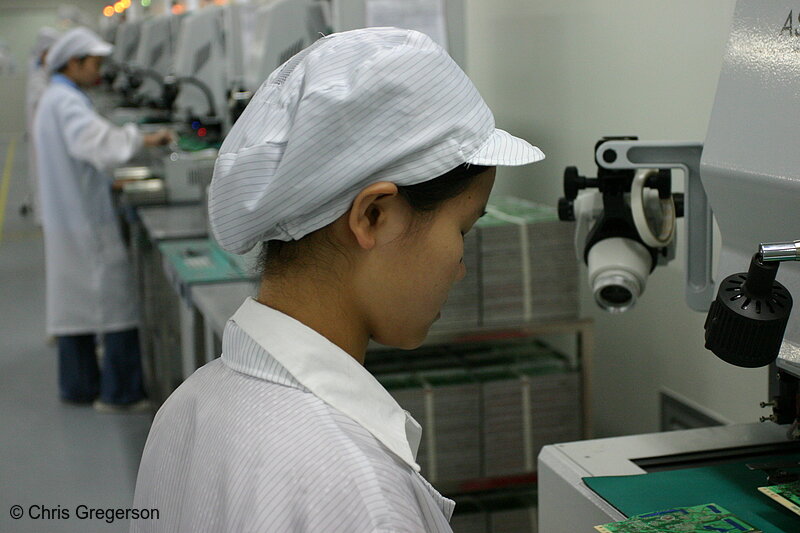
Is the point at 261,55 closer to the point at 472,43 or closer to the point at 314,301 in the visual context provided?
the point at 472,43

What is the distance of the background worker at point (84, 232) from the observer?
12.2 ft

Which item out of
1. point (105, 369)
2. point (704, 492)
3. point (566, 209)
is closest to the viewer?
point (704, 492)

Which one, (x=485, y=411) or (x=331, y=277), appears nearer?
(x=331, y=277)

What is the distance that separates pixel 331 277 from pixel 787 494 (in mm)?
617

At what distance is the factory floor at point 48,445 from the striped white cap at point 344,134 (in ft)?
5.22

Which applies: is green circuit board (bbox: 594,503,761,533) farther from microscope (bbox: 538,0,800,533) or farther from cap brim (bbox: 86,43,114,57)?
cap brim (bbox: 86,43,114,57)

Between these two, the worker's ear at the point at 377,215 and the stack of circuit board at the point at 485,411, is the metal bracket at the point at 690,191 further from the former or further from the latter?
the stack of circuit board at the point at 485,411

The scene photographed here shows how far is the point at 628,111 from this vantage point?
219 centimetres

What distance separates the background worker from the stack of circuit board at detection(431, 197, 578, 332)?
2.03m

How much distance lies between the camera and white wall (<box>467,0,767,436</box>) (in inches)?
75.0

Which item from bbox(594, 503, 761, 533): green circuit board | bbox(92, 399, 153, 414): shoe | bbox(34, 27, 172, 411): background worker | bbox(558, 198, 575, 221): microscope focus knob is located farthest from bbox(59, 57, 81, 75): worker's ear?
bbox(594, 503, 761, 533): green circuit board

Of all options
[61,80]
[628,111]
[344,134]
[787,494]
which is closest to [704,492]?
[787,494]

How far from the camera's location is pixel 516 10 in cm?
289

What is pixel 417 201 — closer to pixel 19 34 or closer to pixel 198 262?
pixel 198 262
